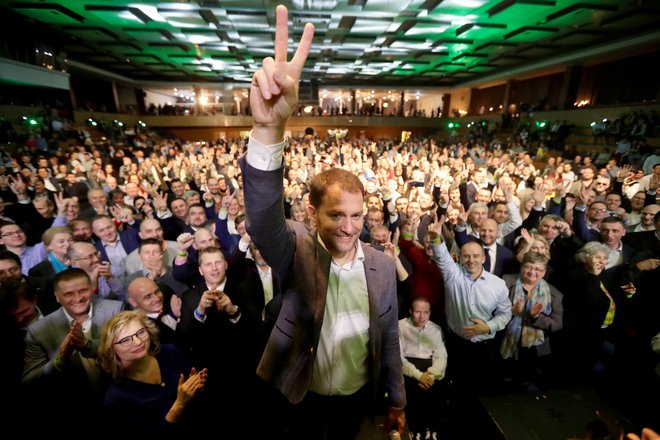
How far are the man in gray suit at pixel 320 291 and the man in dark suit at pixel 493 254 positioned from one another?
6.63 feet

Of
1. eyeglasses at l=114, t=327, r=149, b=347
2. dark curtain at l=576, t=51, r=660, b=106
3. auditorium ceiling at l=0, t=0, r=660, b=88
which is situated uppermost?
auditorium ceiling at l=0, t=0, r=660, b=88

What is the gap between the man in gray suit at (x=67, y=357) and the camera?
1.85 meters

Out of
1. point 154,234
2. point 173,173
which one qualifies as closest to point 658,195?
point 154,234

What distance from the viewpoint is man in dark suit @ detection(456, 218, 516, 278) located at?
3119mm

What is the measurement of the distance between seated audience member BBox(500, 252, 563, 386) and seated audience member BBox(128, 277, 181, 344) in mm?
2832

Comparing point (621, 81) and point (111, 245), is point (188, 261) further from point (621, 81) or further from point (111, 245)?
point (621, 81)

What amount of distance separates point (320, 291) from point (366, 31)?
12054 millimetres

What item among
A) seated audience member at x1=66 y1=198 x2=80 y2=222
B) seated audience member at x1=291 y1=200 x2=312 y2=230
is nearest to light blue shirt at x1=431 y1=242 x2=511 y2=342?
seated audience member at x1=291 y1=200 x2=312 y2=230

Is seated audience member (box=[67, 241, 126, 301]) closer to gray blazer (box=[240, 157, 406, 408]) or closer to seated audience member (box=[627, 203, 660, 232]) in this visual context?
gray blazer (box=[240, 157, 406, 408])

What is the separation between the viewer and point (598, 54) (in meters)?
11.8

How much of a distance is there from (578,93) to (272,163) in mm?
19334

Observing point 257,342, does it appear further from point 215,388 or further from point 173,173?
point 173,173

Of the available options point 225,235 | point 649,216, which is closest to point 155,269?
point 225,235

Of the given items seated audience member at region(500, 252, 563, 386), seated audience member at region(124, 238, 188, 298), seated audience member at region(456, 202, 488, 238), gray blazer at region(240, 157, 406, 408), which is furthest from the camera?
seated audience member at region(456, 202, 488, 238)
